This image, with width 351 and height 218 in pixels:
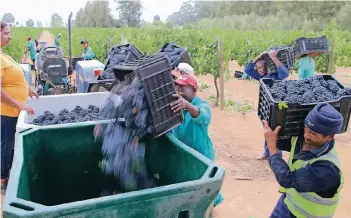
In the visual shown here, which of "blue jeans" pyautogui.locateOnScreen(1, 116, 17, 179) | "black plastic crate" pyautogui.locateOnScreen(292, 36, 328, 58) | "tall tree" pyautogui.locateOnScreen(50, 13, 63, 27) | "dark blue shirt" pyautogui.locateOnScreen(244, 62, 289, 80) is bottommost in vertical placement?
"tall tree" pyautogui.locateOnScreen(50, 13, 63, 27)

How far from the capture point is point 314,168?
7.43 ft

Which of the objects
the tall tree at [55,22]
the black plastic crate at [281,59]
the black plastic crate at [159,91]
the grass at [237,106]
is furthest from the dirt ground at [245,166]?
the tall tree at [55,22]

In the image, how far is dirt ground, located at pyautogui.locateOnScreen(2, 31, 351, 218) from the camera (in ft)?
14.7

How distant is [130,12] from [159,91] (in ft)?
205

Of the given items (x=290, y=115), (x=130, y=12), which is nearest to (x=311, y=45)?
(x=290, y=115)

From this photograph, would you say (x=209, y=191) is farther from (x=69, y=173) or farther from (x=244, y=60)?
(x=244, y=60)

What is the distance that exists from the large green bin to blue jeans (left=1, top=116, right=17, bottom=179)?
1918 mm

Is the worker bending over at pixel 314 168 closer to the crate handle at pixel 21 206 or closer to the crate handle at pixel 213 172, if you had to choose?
the crate handle at pixel 213 172

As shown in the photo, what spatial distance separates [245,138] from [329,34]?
9.06 metres

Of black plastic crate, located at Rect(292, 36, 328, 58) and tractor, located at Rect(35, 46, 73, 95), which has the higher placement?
black plastic crate, located at Rect(292, 36, 328, 58)

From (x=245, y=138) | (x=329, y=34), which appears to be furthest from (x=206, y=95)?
(x=329, y=34)

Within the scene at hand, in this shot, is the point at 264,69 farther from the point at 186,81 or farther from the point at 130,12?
the point at 130,12

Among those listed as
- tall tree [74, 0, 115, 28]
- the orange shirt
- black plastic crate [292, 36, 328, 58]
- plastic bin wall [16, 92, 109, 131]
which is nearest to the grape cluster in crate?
plastic bin wall [16, 92, 109, 131]

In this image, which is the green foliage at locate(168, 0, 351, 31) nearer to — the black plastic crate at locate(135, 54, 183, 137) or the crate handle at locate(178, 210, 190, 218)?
the black plastic crate at locate(135, 54, 183, 137)
